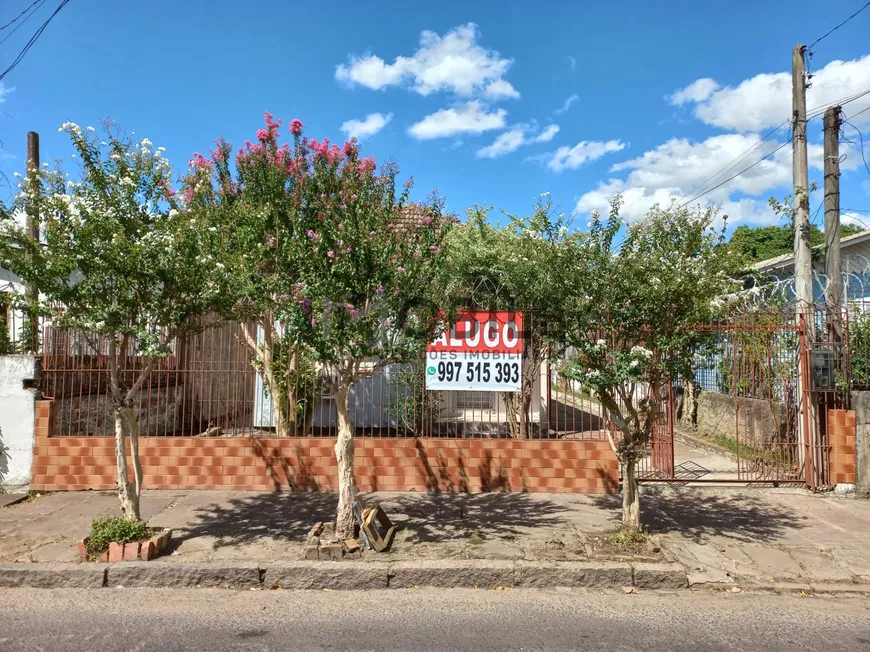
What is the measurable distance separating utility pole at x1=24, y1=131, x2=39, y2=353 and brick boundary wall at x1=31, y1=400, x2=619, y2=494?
101cm

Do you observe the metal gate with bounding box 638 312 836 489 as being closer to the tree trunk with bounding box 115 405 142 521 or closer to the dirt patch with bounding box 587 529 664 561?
the dirt patch with bounding box 587 529 664 561

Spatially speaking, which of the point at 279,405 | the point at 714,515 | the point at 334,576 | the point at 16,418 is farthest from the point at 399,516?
the point at 16,418

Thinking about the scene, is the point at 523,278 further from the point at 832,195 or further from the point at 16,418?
the point at 16,418

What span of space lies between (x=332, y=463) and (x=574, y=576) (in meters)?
3.80

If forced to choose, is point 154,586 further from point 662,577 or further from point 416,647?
point 662,577

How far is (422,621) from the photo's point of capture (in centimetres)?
444

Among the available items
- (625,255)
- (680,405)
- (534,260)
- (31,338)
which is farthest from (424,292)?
(680,405)

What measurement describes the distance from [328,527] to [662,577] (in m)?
3.28

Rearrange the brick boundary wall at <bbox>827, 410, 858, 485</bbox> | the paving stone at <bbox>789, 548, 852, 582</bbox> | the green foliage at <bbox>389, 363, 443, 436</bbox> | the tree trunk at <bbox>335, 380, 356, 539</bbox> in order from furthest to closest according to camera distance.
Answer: the green foliage at <bbox>389, 363, 443, 436</bbox>, the brick boundary wall at <bbox>827, 410, 858, 485</bbox>, the tree trunk at <bbox>335, 380, 356, 539</bbox>, the paving stone at <bbox>789, 548, 852, 582</bbox>

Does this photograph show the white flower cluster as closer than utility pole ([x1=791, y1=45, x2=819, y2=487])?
Yes

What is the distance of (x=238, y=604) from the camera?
4.77m

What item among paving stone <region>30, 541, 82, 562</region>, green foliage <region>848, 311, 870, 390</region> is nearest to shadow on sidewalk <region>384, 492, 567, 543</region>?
paving stone <region>30, 541, 82, 562</region>

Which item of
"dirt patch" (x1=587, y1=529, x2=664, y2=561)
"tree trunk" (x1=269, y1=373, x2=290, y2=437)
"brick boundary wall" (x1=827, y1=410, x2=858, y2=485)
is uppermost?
"tree trunk" (x1=269, y1=373, x2=290, y2=437)

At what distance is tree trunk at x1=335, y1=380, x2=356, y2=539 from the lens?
227 inches
